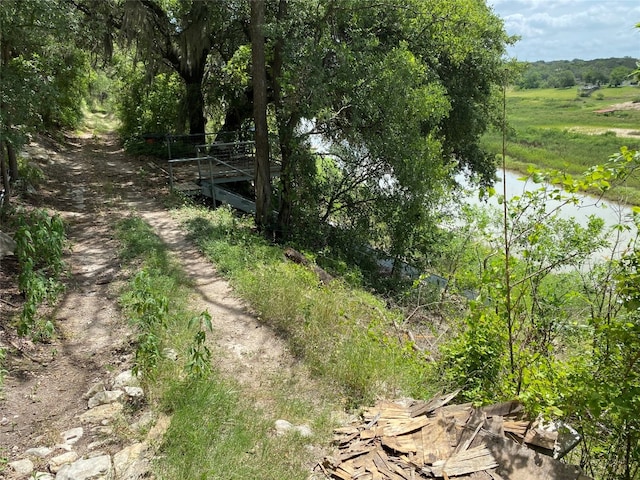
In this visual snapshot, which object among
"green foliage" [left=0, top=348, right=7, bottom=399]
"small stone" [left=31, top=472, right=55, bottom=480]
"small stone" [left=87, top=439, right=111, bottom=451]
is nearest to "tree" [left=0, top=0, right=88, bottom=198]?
"green foliage" [left=0, top=348, right=7, bottom=399]

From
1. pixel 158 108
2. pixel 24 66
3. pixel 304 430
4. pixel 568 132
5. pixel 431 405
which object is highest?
pixel 568 132

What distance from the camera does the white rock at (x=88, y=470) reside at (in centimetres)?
316

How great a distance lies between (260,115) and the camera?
917 centimetres

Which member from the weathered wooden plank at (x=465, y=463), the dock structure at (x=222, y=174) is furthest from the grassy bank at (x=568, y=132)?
the weathered wooden plank at (x=465, y=463)

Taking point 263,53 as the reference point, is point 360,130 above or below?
below

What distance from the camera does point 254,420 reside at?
12.7 ft

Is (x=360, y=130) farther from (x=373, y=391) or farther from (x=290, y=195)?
(x=373, y=391)

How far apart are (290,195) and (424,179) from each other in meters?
2.69

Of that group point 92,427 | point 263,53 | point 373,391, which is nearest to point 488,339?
point 373,391

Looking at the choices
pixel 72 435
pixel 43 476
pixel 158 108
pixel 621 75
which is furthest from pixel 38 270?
pixel 158 108

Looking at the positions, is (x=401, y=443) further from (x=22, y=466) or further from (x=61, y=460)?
(x=22, y=466)

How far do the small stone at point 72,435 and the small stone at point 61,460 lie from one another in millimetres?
144

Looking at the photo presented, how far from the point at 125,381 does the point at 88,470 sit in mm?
1108

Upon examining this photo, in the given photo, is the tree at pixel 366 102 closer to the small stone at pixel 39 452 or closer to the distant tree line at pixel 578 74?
the small stone at pixel 39 452
